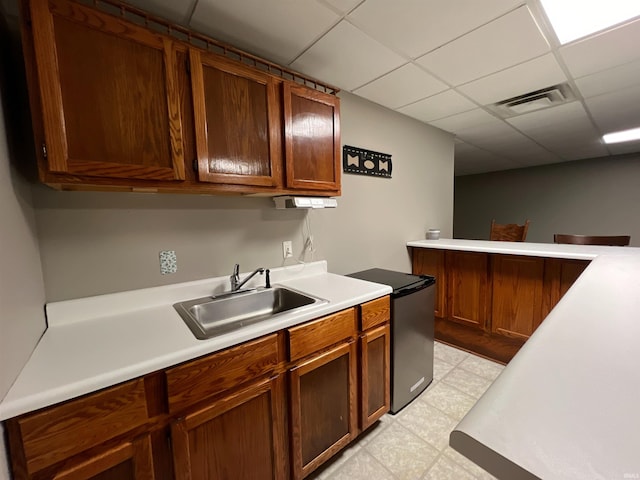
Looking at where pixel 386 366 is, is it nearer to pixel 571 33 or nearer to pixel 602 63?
pixel 571 33

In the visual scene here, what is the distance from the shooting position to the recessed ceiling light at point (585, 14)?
1312 millimetres

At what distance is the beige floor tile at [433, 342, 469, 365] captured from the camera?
2520mm

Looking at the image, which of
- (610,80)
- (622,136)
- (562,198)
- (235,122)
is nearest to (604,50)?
(610,80)

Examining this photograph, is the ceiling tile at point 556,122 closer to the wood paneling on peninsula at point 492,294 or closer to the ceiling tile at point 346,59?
the wood paneling on peninsula at point 492,294

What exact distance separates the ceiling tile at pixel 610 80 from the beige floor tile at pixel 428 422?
8.84ft

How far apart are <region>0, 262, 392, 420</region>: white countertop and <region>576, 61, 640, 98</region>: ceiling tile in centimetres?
227

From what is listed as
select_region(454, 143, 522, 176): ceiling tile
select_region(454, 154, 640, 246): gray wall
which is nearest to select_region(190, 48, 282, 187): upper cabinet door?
Answer: select_region(454, 143, 522, 176): ceiling tile

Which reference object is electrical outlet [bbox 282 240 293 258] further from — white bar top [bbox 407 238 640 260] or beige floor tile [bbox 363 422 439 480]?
white bar top [bbox 407 238 640 260]

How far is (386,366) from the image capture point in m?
1.70

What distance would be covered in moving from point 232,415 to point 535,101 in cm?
328

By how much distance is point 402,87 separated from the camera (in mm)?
2156

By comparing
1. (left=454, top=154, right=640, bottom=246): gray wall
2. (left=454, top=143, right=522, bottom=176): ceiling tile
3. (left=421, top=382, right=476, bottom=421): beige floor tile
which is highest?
(left=454, top=143, right=522, bottom=176): ceiling tile

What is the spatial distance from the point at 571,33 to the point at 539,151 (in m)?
3.46

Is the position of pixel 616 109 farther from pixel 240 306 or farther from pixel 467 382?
pixel 240 306
